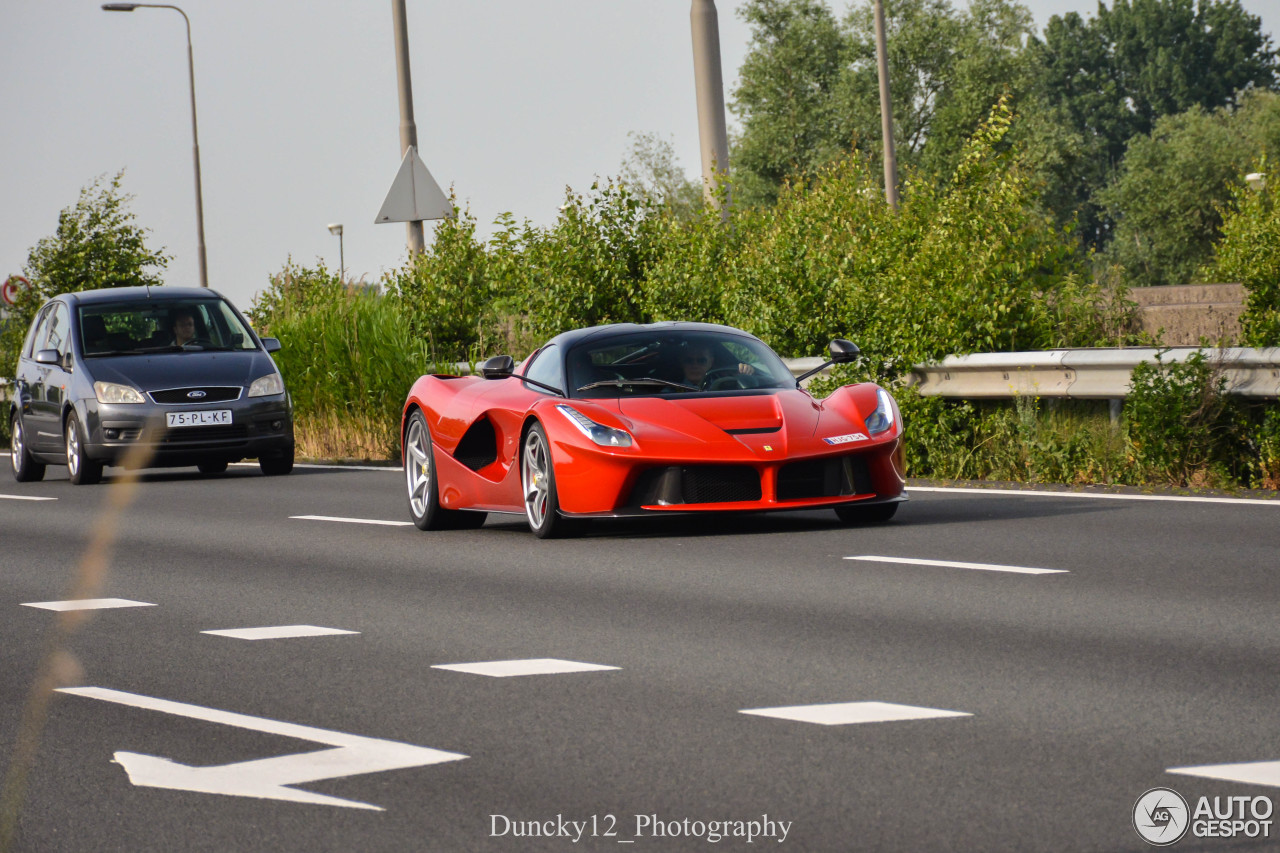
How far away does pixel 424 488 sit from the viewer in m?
11.9

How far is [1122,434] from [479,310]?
9.19 metres

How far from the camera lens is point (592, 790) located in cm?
475

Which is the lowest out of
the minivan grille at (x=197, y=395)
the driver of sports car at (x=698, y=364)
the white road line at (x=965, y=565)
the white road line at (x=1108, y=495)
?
the white road line at (x=1108, y=495)

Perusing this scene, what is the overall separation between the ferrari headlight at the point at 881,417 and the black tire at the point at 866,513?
0.54m

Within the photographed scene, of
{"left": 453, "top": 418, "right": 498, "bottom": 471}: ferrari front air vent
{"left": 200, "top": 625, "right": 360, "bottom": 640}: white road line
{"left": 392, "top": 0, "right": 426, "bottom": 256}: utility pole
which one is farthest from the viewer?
{"left": 392, "top": 0, "right": 426, "bottom": 256}: utility pole

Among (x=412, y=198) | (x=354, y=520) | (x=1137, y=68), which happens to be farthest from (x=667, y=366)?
(x=1137, y=68)

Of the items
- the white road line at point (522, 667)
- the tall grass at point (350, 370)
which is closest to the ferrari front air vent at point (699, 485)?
the white road line at point (522, 667)

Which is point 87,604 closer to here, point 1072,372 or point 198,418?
point 1072,372

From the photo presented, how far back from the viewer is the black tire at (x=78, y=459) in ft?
57.5

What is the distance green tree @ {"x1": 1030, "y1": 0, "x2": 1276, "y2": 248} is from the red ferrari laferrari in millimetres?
111272

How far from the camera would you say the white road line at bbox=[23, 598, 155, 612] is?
8.73 metres

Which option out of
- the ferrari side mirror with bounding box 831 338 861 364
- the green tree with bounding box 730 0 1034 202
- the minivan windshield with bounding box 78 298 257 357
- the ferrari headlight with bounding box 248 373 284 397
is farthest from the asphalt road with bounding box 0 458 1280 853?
the green tree with bounding box 730 0 1034 202

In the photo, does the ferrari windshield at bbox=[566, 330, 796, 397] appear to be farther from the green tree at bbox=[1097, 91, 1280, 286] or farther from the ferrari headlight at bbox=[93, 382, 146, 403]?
the green tree at bbox=[1097, 91, 1280, 286]

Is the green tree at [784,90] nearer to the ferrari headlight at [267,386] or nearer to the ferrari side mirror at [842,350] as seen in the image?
the ferrari headlight at [267,386]
